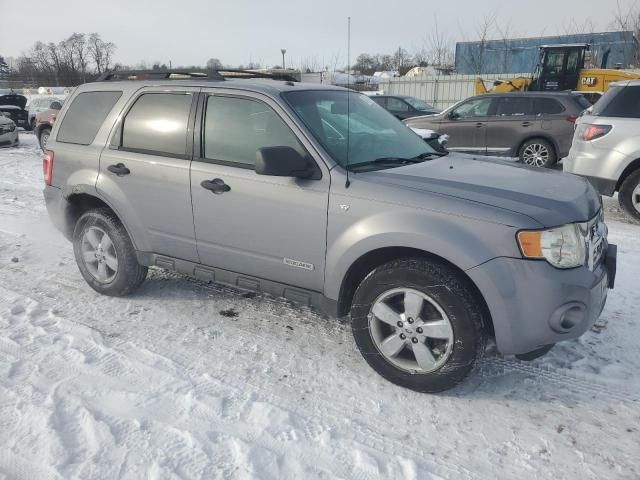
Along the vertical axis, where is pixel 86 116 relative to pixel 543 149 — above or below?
above

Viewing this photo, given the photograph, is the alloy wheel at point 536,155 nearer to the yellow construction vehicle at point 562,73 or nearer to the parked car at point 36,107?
Answer: the yellow construction vehicle at point 562,73

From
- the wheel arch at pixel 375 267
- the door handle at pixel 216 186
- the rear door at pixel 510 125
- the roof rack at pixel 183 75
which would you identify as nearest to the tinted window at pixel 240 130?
the door handle at pixel 216 186

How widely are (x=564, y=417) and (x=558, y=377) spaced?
408 mm

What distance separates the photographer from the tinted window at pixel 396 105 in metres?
15.2

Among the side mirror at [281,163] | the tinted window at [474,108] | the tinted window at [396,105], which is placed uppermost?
the side mirror at [281,163]

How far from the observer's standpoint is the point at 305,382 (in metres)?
3.18

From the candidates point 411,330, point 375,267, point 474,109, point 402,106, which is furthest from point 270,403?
point 402,106

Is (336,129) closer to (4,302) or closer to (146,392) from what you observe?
(146,392)

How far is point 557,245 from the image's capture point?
2.70 metres

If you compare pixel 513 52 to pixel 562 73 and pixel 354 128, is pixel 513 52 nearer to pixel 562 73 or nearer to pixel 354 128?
pixel 562 73

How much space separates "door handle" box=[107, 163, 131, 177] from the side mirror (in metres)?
1.40

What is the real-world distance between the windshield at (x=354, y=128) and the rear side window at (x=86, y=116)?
68.0 inches

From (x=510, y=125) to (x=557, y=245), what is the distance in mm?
9014

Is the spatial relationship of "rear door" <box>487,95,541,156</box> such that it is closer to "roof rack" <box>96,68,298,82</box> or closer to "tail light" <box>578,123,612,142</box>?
"tail light" <box>578,123,612,142</box>
